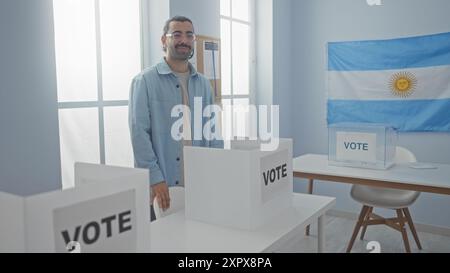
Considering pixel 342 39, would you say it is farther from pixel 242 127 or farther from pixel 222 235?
pixel 222 235

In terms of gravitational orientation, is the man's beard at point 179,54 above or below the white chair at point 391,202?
above

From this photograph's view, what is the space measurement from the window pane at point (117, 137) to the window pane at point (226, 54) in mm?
1162

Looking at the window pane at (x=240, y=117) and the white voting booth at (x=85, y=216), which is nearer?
the white voting booth at (x=85, y=216)

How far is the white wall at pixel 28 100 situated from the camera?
1.96 meters

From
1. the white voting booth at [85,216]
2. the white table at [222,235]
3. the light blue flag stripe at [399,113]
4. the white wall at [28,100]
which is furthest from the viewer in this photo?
the light blue flag stripe at [399,113]

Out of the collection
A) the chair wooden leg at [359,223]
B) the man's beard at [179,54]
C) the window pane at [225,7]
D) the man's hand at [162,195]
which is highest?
the window pane at [225,7]

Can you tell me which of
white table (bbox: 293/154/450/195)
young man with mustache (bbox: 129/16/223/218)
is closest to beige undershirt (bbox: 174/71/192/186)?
young man with mustache (bbox: 129/16/223/218)

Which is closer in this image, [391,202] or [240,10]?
[391,202]

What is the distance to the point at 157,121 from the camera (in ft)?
7.32

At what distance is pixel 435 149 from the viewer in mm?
3729

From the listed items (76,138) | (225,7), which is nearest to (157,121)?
(76,138)

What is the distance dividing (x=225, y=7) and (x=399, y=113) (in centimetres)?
178

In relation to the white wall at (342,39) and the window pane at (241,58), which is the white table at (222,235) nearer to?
the window pane at (241,58)

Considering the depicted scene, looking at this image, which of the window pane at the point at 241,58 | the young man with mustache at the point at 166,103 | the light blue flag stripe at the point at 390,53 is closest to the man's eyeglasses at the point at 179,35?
the young man with mustache at the point at 166,103
